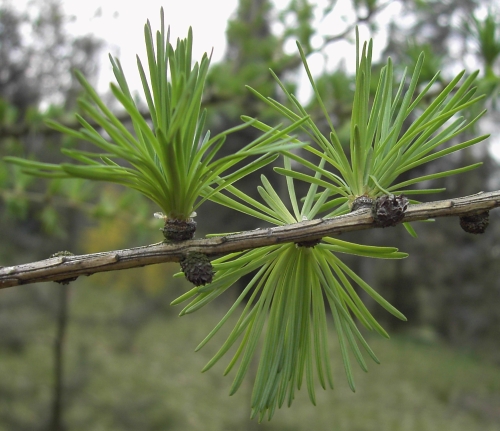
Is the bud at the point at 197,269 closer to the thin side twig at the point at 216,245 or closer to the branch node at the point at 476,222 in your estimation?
the thin side twig at the point at 216,245

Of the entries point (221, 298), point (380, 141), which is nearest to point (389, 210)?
point (380, 141)

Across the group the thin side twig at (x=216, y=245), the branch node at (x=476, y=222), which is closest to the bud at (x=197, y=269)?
the thin side twig at (x=216, y=245)

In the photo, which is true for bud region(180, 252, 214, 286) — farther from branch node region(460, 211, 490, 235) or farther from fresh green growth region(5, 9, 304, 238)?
branch node region(460, 211, 490, 235)

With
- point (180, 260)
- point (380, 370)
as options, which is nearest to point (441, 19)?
point (380, 370)

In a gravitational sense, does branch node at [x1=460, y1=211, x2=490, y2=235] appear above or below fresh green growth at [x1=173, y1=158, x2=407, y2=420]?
above

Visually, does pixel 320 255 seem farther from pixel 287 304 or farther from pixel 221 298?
pixel 221 298

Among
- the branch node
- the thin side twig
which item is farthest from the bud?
the branch node
